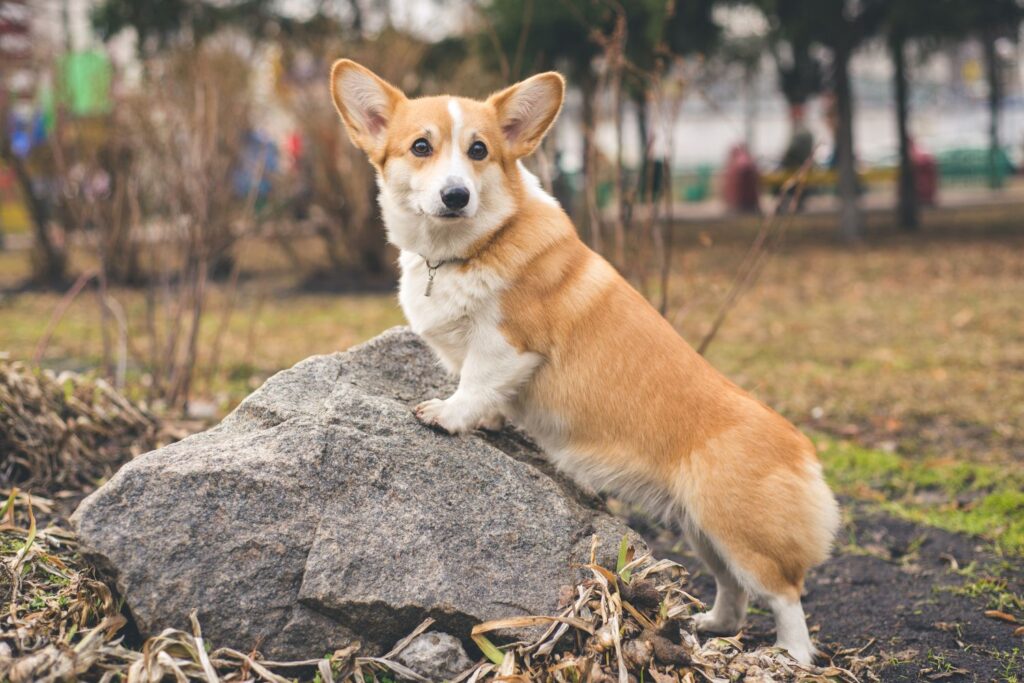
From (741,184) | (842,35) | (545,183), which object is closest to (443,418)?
(545,183)

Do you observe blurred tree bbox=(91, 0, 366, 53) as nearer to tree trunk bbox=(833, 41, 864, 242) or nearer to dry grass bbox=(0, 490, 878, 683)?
tree trunk bbox=(833, 41, 864, 242)

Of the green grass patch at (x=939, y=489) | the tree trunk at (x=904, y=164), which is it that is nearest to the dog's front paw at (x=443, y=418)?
the green grass patch at (x=939, y=489)

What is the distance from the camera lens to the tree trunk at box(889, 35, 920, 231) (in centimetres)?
1593

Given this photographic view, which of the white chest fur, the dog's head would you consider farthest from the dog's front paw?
the dog's head

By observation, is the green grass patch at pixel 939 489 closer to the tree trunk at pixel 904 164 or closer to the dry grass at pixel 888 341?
the dry grass at pixel 888 341

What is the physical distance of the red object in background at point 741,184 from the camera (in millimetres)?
22531

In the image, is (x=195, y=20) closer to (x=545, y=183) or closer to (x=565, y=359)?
(x=545, y=183)

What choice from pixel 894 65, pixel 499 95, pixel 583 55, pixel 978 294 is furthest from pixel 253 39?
pixel 499 95

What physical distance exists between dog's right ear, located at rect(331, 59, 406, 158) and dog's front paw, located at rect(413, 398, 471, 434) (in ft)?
3.22

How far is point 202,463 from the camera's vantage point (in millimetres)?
2914

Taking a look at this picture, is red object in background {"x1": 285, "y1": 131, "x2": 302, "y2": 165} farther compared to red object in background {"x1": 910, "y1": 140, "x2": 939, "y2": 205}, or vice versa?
red object in background {"x1": 910, "y1": 140, "x2": 939, "y2": 205}

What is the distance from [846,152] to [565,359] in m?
12.3

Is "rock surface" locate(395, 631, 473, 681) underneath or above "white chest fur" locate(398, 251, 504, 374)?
underneath

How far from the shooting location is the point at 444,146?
3289mm
